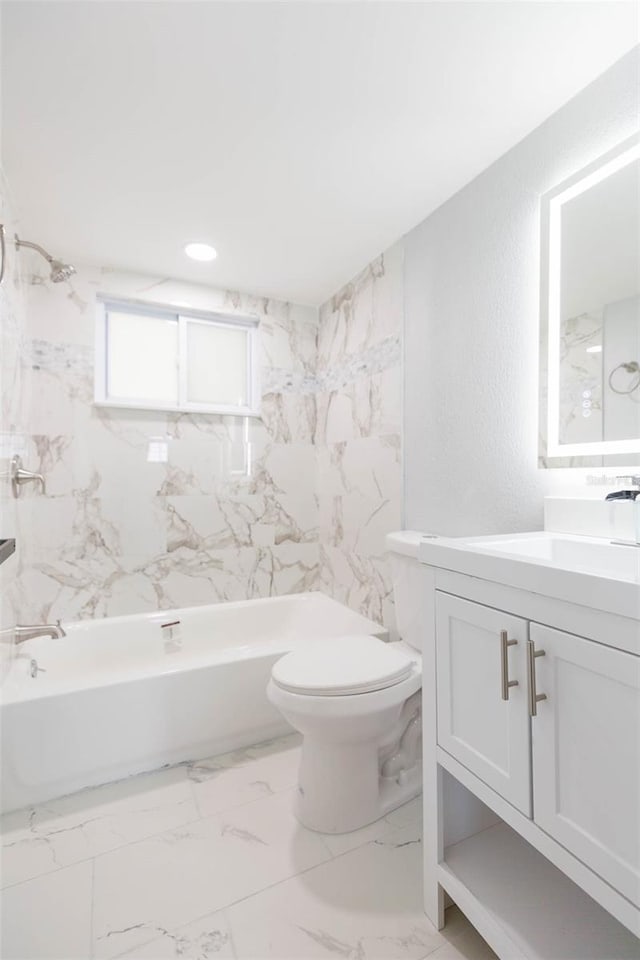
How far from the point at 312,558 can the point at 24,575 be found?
1.56 meters

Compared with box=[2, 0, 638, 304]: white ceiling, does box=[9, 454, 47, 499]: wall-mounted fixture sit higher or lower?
lower

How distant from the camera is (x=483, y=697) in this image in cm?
94

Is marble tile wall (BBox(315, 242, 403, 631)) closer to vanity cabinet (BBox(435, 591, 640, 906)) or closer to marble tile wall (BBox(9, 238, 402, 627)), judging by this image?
marble tile wall (BBox(9, 238, 402, 627))

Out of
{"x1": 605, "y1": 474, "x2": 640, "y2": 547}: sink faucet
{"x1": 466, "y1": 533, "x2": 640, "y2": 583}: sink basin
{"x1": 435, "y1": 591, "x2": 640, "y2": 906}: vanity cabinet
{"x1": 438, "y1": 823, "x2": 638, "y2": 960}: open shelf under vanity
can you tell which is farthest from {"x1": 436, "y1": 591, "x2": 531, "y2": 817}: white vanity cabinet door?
{"x1": 605, "y1": 474, "x2": 640, "y2": 547}: sink faucet

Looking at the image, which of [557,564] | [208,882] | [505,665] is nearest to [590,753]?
[505,665]

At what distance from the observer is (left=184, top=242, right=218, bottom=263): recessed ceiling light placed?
86.9 inches

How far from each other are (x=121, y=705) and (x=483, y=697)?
134 cm

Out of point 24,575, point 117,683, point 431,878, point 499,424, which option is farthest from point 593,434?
point 24,575

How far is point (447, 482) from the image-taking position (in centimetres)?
190

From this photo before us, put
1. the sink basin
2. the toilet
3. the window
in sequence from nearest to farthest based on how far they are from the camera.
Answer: the sink basin < the toilet < the window

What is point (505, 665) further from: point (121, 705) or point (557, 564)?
point (121, 705)

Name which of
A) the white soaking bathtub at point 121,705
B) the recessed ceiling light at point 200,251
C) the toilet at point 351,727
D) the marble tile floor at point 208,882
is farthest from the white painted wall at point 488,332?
the marble tile floor at point 208,882

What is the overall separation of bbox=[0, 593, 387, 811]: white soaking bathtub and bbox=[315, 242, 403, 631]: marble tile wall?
287mm

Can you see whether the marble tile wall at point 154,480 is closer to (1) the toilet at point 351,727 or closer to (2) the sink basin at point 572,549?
(1) the toilet at point 351,727
